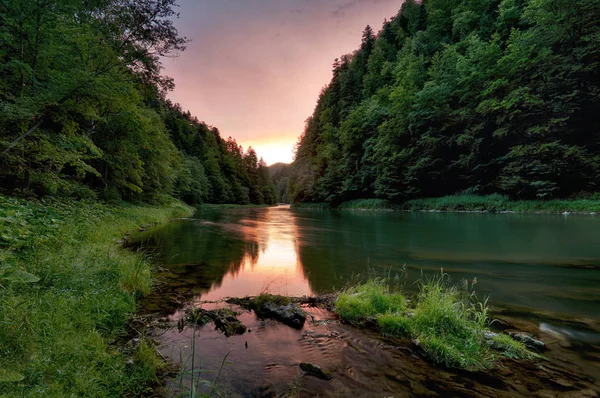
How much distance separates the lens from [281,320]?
190 inches

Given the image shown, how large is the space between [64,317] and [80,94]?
7861 millimetres

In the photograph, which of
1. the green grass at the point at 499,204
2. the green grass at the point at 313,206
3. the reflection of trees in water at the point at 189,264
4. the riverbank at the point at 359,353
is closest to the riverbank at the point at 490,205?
the green grass at the point at 499,204

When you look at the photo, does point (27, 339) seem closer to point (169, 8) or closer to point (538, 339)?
point (538, 339)

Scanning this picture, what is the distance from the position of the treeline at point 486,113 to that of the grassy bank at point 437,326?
28.8 meters

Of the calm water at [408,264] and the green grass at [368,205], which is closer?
the calm water at [408,264]

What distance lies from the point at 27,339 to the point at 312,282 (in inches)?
223

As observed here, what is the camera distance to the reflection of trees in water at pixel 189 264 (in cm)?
578

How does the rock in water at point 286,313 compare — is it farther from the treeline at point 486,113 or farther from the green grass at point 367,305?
the treeline at point 486,113

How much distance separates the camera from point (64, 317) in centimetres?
353

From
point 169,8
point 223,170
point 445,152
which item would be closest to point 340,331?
point 169,8

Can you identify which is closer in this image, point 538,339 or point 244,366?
point 244,366

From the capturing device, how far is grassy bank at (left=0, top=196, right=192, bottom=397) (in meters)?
2.50

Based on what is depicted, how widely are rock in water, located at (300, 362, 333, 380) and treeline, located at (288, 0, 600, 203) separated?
31.2 metres

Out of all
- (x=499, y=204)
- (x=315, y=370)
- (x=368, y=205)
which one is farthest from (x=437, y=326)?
(x=368, y=205)
